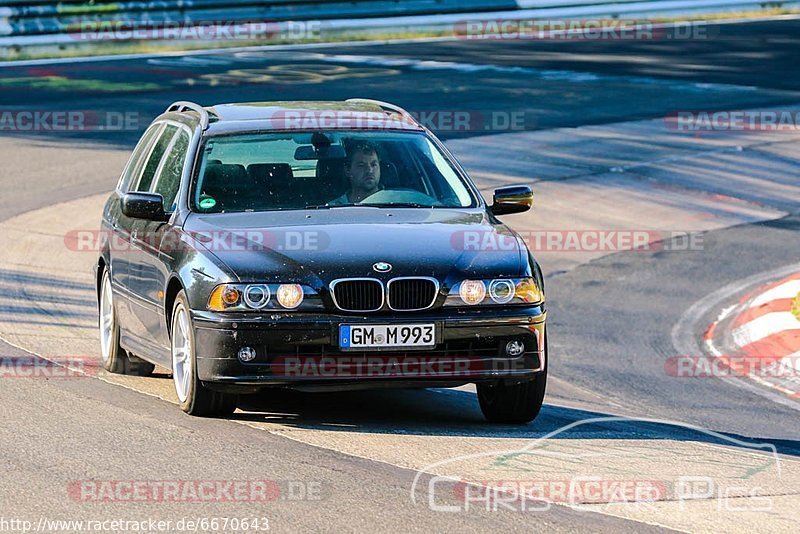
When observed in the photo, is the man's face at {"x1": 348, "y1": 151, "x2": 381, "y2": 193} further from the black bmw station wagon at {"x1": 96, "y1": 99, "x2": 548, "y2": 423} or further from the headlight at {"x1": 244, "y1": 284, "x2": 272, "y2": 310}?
the headlight at {"x1": 244, "y1": 284, "x2": 272, "y2": 310}

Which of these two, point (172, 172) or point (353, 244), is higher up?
point (172, 172)

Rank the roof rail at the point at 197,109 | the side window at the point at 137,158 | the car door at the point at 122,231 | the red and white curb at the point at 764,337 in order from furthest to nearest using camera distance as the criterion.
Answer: the red and white curb at the point at 764,337 < the side window at the point at 137,158 < the car door at the point at 122,231 < the roof rail at the point at 197,109

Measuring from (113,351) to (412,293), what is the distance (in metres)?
2.66

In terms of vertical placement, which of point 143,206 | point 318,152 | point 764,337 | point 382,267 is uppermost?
point 318,152

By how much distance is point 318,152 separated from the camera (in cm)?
877

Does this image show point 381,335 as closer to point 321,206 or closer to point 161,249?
point 321,206

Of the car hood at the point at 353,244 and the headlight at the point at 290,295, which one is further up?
the car hood at the point at 353,244

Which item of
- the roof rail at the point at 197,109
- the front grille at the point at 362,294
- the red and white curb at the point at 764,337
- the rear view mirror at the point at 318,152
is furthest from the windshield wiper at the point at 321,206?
the red and white curb at the point at 764,337

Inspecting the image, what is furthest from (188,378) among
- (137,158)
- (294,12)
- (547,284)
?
(294,12)

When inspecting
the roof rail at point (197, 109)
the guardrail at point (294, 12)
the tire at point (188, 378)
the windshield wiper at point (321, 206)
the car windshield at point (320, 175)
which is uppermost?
the roof rail at point (197, 109)

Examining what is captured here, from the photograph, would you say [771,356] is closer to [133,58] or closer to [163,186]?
[163,186]

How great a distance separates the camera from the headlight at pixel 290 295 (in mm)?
7527

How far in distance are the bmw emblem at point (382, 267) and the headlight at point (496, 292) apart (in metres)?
0.32

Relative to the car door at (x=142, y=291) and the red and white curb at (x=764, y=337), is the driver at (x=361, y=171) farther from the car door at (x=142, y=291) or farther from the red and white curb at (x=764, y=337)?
the red and white curb at (x=764, y=337)
